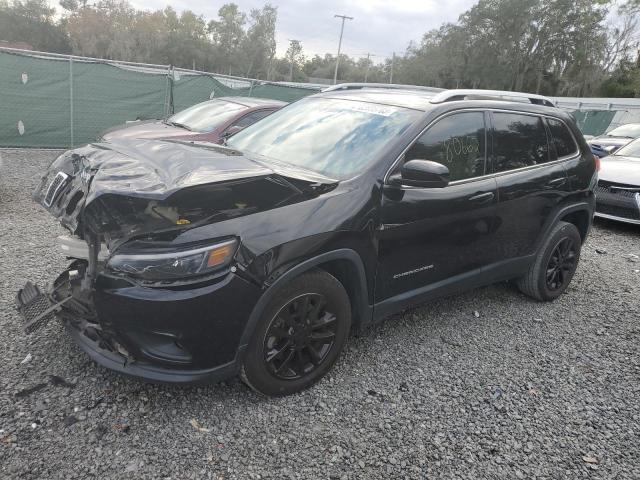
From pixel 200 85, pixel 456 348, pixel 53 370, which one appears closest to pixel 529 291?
pixel 456 348

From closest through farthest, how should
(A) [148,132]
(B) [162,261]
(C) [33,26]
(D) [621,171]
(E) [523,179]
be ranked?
(B) [162,261]
(E) [523,179]
(A) [148,132]
(D) [621,171]
(C) [33,26]

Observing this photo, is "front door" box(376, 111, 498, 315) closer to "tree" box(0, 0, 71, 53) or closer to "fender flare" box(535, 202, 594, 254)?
"fender flare" box(535, 202, 594, 254)

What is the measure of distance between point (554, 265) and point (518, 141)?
1.33 m

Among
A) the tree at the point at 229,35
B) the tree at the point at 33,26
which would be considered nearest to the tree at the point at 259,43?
the tree at the point at 229,35

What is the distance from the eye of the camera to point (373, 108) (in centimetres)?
342

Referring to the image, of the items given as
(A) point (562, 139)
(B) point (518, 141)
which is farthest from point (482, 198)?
(A) point (562, 139)

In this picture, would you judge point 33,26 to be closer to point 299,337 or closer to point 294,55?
point 294,55

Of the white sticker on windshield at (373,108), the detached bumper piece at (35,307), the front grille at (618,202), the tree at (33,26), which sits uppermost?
the tree at (33,26)

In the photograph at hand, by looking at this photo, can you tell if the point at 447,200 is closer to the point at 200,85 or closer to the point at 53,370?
the point at 53,370

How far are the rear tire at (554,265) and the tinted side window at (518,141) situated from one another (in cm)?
73

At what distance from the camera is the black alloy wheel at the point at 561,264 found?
4.44 metres

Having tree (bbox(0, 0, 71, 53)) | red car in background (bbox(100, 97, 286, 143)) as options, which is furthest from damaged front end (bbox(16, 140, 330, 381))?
tree (bbox(0, 0, 71, 53))

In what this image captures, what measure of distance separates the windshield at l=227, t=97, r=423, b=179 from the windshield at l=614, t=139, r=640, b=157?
7392mm

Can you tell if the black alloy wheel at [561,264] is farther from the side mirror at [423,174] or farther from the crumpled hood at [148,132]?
the crumpled hood at [148,132]
